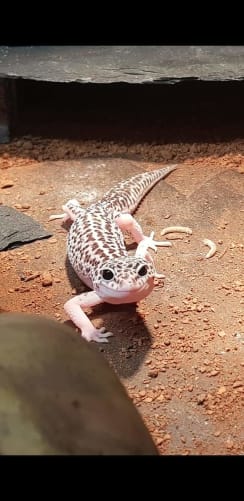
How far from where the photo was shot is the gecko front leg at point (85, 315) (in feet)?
9.60

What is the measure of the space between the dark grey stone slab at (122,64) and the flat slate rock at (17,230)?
91cm

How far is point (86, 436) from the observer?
5.16 feet

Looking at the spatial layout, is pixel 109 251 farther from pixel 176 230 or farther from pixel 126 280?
pixel 176 230

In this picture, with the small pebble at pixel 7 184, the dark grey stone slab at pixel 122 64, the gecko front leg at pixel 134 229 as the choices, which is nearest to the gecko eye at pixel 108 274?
the gecko front leg at pixel 134 229

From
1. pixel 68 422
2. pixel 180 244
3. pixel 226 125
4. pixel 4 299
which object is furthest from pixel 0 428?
pixel 226 125

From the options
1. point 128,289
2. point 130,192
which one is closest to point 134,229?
point 130,192

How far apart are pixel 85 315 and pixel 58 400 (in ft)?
4.63

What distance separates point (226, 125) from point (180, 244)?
1567mm

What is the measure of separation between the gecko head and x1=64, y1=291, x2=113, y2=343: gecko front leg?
113 mm

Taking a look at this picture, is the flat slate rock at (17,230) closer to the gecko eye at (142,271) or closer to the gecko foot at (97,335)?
the gecko foot at (97,335)

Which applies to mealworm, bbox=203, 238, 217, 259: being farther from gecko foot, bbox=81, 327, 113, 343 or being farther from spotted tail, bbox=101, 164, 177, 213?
gecko foot, bbox=81, 327, 113, 343

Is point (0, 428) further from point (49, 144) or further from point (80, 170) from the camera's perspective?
point (49, 144)

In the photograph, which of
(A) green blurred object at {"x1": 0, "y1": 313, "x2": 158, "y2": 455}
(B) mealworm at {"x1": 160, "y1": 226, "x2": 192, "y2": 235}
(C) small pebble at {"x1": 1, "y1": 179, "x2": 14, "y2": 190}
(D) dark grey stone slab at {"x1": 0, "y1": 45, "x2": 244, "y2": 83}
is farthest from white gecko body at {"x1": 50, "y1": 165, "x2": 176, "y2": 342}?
(A) green blurred object at {"x1": 0, "y1": 313, "x2": 158, "y2": 455}

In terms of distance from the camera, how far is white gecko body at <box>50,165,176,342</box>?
286 cm
